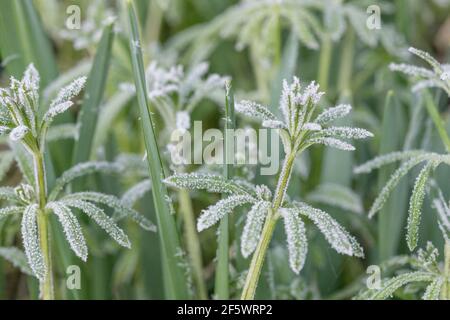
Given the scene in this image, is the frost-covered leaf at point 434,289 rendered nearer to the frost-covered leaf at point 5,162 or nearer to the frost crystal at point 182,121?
the frost crystal at point 182,121

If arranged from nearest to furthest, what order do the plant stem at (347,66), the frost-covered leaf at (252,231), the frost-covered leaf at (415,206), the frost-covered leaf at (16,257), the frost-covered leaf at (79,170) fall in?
the frost-covered leaf at (252,231) < the frost-covered leaf at (415,206) < the frost-covered leaf at (79,170) < the frost-covered leaf at (16,257) < the plant stem at (347,66)

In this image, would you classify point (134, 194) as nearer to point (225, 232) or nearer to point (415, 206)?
point (225, 232)

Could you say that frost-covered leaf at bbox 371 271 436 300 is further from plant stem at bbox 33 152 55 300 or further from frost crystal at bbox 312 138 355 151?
plant stem at bbox 33 152 55 300

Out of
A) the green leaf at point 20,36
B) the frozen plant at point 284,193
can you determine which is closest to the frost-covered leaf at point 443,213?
the frozen plant at point 284,193

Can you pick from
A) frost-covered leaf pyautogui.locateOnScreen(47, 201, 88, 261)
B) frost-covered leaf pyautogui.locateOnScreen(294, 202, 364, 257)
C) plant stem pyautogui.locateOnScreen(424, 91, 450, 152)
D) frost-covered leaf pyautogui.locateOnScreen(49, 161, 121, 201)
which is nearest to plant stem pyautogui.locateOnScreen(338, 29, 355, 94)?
plant stem pyautogui.locateOnScreen(424, 91, 450, 152)

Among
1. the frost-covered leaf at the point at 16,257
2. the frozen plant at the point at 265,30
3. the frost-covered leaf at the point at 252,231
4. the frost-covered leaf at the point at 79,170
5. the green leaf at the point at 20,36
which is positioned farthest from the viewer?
the frozen plant at the point at 265,30

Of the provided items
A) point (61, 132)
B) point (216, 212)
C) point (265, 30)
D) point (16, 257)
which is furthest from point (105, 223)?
point (265, 30)
